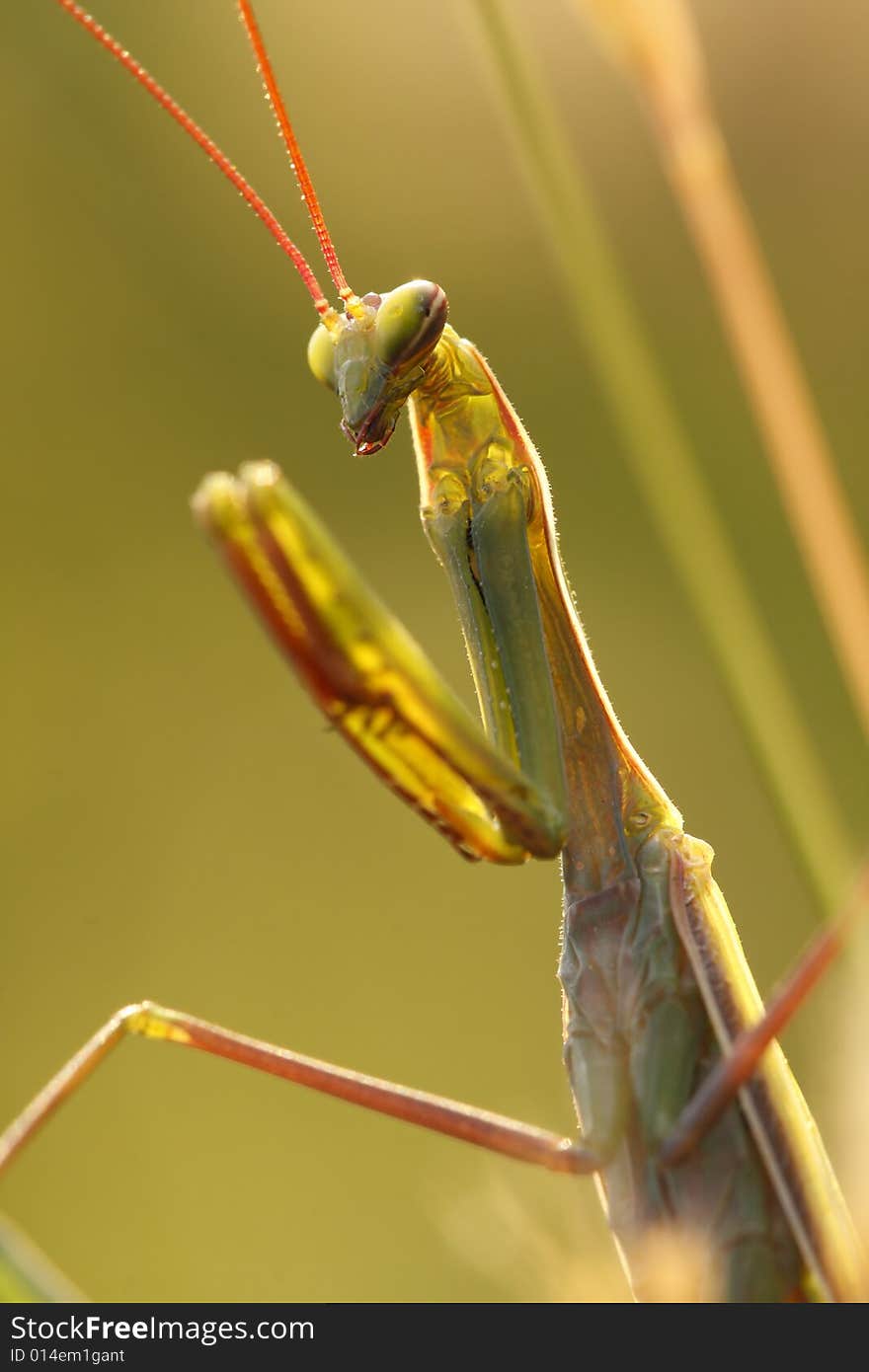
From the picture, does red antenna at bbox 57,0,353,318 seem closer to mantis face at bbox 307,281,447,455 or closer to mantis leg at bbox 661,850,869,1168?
mantis face at bbox 307,281,447,455

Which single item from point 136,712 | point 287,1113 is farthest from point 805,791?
point 136,712

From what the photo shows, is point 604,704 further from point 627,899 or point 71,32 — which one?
point 71,32

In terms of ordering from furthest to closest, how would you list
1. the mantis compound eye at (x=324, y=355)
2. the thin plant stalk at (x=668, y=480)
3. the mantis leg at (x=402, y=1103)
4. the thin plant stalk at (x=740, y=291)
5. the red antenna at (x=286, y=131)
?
the mantis compound eye at (x=324, y=355)
the mantis leg at (x=402, y=1103)
the red antenna at (x=286, y=131)
the thin plant stalk at (x=668, y=480)
the thin plant stalk at (x=740, y=291)

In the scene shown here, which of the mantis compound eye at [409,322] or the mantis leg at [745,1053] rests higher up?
the mantis compound eye at [409,322]

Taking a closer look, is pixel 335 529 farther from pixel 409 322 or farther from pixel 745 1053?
pixel 745 1053

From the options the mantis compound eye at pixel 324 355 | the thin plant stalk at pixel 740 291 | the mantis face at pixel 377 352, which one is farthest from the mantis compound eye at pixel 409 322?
the thin plant stalk at pixel 740 291

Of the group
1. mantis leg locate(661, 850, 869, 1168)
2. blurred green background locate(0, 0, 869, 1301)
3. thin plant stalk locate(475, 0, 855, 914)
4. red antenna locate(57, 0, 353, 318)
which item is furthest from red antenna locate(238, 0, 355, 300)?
blurred green background locate(0, 0, 869, 1301)

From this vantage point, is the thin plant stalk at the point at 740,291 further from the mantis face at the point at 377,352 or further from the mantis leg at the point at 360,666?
the mantis face at the point at 377,352

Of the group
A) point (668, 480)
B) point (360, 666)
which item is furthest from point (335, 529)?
point (668, 480)
